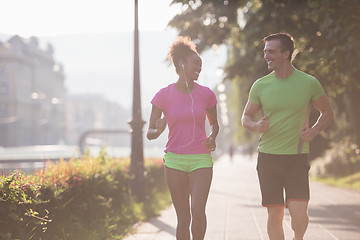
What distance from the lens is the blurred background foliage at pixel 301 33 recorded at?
1139 centimetres

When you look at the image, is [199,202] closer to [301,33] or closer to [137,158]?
[137,158]

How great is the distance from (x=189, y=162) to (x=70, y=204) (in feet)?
10.0

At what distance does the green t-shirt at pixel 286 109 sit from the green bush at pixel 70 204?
8.18ft

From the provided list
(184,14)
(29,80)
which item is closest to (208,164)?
(184,14)

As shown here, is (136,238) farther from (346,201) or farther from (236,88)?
(236,88)

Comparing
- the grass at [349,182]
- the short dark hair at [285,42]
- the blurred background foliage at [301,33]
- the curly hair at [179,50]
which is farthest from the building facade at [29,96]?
the short dark hair at [285,42]

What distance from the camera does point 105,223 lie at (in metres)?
8.60

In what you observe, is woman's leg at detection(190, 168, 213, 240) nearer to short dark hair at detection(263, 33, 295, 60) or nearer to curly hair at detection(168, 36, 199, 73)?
curly hair at detection(168, 36, 199, 73)

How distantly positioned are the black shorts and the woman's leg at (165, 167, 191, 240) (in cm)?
69

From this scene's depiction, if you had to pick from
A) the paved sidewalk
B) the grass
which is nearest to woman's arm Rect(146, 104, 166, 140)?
the paved sidewalk

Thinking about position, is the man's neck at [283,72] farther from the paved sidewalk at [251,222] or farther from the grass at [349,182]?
the grass at [349,182]

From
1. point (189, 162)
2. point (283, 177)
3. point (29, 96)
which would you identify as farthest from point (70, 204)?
point (29, 96)

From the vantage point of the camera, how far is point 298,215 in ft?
15.7

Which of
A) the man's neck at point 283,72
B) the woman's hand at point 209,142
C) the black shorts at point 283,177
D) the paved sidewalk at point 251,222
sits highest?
the man's neck at point 283,72
